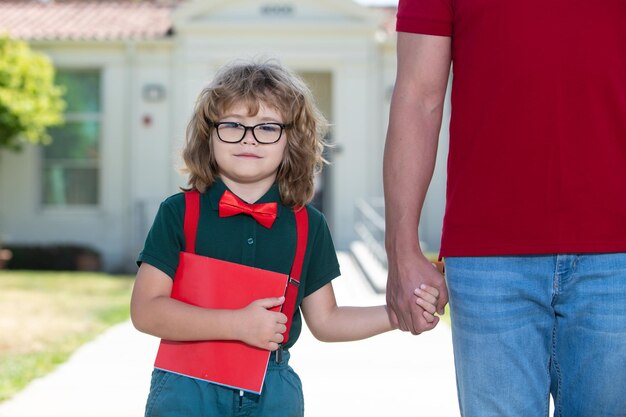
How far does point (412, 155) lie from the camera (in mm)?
2428

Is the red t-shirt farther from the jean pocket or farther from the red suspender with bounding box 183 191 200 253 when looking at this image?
the jean pocket

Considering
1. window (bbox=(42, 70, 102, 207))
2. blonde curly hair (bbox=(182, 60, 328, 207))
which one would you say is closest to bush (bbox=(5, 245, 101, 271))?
window (bbox=(42, 70, 102, 207))

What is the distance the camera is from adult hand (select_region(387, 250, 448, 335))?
241cm

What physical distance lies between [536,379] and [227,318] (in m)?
0.83

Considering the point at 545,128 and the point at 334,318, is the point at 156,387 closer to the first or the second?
the point at 334,318

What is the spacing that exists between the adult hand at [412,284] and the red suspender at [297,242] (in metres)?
0.28

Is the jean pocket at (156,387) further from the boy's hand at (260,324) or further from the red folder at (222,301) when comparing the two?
the boy's hand at (260,324)

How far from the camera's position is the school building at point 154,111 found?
50.5 feet

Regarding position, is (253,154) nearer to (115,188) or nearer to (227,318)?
(227,318)

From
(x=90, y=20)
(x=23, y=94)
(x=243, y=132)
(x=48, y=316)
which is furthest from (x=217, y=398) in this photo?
(x=90, y=20)

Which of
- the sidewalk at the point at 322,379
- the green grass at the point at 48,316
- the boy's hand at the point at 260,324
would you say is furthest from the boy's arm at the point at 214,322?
the green grass at the point at 48,316

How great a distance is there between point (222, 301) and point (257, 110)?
0.56m

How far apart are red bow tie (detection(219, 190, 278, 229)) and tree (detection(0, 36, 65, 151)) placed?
12.3 metres

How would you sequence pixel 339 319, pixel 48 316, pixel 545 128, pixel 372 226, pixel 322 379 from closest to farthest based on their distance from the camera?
pixel 545 128 → pixel 339 319 → pixel 322 379 → pixel 48 316 → pixel 372 226
